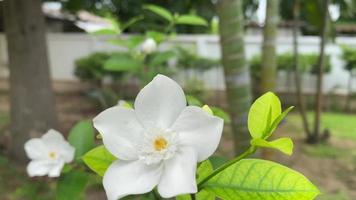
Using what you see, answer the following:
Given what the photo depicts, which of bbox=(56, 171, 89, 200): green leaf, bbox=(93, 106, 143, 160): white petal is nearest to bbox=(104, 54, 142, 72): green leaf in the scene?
bbox=(56, 171, 89, 200): green leaf

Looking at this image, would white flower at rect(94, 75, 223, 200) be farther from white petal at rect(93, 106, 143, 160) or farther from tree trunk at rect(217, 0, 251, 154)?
tree trunk at rect(217, 0, 251, 154)

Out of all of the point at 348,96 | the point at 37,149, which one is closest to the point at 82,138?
the point at 37,149

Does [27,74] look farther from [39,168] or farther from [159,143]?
[159,143]

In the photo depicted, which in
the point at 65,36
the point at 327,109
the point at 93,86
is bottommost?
the point at 327,109

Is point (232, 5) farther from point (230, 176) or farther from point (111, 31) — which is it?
point (230, 176)

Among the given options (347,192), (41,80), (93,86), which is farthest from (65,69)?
(347,192)

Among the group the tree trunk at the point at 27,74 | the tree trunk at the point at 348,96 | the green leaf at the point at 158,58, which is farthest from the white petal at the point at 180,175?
the tree trunk at the point at 348,96
